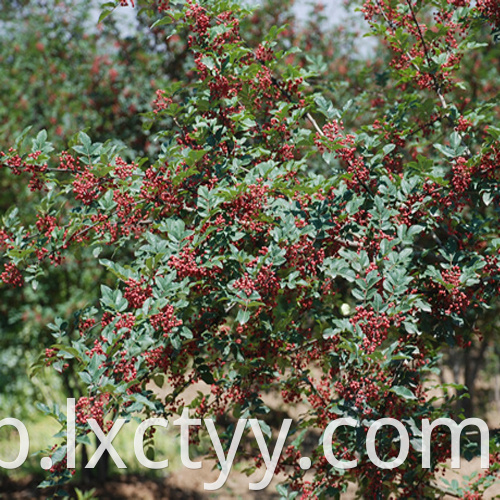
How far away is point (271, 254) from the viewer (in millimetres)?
2521

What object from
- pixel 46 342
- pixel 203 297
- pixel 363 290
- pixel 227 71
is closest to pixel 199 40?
pixel 227 71

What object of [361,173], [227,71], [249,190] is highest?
[227,71]

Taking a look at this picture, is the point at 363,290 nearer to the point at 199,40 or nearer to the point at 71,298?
the point at 199,40

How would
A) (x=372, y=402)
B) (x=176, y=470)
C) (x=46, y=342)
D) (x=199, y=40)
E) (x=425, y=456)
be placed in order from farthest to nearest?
(x=176, y=470), (x=46, y=342), (x=199, y=40), (x=425, y=456), (x=372, y=402)

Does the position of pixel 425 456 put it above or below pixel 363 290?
below

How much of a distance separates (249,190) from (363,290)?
0.64 m

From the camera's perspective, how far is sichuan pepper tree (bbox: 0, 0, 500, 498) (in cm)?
249

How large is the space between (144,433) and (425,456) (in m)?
1.29

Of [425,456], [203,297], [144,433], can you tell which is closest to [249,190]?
[203,297]

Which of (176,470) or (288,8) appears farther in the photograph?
(176,470)

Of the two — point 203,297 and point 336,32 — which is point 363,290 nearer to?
point 203,297

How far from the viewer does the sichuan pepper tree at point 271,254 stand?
249cm

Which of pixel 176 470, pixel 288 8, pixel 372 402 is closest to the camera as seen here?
pixel 372 402

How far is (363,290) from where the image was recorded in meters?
2.55
